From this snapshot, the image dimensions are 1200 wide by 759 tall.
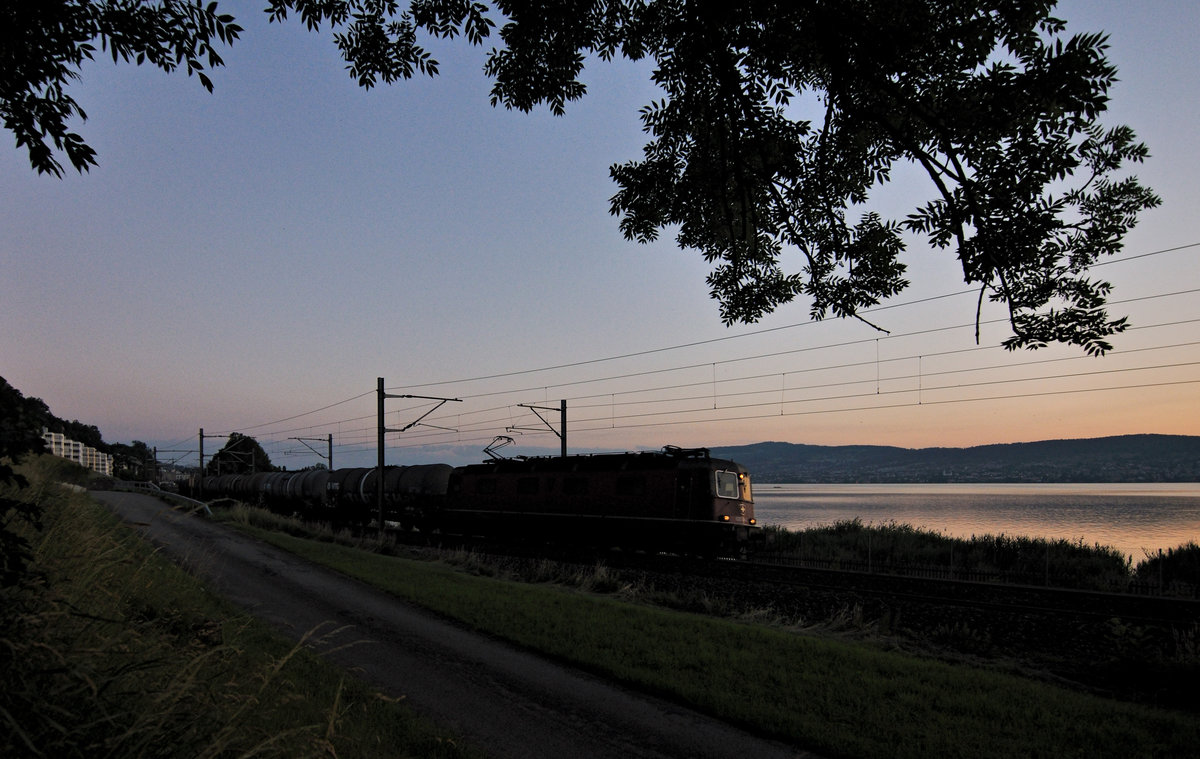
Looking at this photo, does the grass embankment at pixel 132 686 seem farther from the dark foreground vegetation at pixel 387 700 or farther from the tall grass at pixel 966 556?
the tall grass at pixel 966 556

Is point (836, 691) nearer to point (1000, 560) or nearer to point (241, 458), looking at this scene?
point (1000, 560)

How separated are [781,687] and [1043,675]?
5306 millimetres

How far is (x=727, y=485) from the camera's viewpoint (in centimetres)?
2434

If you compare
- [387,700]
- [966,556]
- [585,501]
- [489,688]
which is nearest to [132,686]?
[387,700]

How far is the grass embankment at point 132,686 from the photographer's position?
336 cm

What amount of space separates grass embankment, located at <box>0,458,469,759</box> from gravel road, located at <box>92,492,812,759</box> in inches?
23.2

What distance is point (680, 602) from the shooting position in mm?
16297

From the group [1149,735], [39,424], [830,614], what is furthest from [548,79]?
[830,614]

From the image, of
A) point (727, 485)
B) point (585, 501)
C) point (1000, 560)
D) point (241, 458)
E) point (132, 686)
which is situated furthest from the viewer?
point (241, 458)

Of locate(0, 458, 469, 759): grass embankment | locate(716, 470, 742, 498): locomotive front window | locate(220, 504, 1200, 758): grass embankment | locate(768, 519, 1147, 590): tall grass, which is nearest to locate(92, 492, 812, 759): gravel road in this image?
locate(220, 504, 1200, 758): grass embankment

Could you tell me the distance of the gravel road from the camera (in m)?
7.09

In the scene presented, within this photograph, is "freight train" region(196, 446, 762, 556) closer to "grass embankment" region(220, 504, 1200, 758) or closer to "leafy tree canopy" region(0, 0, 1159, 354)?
"grass embankment" region(220, 504, 1200, 758)

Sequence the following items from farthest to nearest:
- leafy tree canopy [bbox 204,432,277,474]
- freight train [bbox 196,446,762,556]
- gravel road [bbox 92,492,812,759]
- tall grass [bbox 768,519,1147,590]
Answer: leafy tree canopy [bbox 204,432,277,474], freight train [bbox 196,446,762,556], tall grass [bbox 768,519,1147,590], gravel road [bbox 92,492,812,759]

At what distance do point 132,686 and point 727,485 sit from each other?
851 inches
